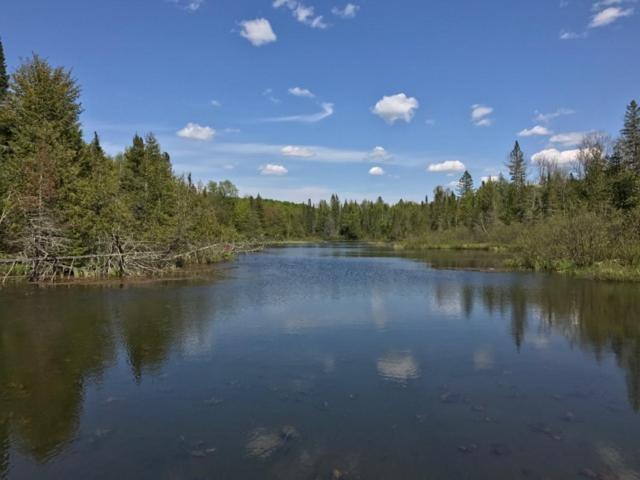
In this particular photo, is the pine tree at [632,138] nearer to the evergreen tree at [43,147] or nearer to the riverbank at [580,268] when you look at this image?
the riverbank at [580,268]

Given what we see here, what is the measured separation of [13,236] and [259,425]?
22.5m

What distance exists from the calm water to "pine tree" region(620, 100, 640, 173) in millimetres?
48645

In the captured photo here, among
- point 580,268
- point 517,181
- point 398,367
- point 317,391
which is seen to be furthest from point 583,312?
point 517,181

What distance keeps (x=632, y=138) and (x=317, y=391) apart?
209 ft

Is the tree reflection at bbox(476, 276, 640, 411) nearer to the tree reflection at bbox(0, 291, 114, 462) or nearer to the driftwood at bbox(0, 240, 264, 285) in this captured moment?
the tree reflection at bbox(0, 291, 114, 462)

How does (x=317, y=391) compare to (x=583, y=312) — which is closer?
(x=317, y=391)

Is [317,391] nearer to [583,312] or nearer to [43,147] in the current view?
[583,312]

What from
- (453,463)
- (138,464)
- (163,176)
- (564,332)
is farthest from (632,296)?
(163,176)

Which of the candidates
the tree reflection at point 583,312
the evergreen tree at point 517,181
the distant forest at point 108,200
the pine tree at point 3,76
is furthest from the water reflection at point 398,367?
the evergreen tree at point 517,181

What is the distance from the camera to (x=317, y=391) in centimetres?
918

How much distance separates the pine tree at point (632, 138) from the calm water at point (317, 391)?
160ft

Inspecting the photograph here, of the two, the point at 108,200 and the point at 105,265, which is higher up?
the point at 108,200

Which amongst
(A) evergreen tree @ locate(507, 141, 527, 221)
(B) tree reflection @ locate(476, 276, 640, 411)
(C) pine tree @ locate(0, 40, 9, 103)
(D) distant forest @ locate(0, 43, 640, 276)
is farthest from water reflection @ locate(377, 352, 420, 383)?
(A) evergreen tree @ locate(507, 141, 527, 221)

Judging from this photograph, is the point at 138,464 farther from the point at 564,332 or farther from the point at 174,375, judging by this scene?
the point at 564,332
